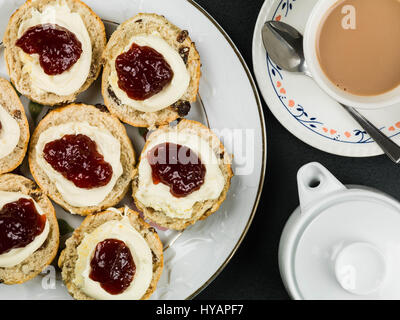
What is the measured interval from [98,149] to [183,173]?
40 centimetres

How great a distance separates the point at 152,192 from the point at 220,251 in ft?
1.43

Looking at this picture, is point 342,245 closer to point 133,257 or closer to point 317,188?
point 317,188

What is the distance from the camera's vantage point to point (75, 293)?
2043 millimetres

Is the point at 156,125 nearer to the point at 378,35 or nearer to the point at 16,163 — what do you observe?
the point at 16,163

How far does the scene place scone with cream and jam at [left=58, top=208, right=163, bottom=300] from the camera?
197cm

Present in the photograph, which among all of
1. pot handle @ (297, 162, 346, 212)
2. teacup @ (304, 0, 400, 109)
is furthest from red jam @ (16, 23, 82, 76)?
pot handle @ (297, 162, 346, 212)

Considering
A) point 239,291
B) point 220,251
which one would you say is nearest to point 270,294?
point 239,291

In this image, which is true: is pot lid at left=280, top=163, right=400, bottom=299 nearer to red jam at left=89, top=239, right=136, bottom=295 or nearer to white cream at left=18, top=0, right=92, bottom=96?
red jam at left=89, top=239, right=136, bottom=295

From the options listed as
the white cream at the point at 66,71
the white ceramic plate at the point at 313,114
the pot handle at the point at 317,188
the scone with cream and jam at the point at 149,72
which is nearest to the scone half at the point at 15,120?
the white cream at the point at 66,71

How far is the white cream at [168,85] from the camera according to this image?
200 cm

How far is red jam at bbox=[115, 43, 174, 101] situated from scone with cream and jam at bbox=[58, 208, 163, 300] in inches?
22.0

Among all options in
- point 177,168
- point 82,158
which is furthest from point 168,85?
point 82,158

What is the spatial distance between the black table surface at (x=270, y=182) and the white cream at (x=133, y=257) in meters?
0.38

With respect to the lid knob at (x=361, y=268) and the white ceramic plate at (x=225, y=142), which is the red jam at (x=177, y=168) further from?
the lid knob at (x=361, y=268)
